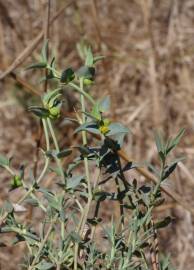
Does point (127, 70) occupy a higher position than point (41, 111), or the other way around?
point (127, 70)

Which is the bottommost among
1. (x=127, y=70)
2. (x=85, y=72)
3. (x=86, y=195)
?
(x=86, y=195)

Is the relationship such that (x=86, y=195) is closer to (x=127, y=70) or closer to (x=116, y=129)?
(x=116, y=129)

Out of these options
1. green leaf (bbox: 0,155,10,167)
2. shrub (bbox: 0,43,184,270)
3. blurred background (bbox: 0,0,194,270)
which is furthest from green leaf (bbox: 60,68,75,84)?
blurred background (bbox: 0,0,194,270)

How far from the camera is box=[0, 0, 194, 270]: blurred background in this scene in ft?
8.48

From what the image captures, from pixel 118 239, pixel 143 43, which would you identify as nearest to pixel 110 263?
pixel 118 239

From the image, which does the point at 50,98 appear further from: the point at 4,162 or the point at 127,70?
the point at 127,70

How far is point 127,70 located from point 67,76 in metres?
2.20

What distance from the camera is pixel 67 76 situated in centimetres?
72

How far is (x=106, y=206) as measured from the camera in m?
2.48

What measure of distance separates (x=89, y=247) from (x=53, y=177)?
1.47 metres

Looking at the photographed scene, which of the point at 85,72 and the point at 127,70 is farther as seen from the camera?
the point at 127,70

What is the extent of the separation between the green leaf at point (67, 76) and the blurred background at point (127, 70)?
1.71 meters

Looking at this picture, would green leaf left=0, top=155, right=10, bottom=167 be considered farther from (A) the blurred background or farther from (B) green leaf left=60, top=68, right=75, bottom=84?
(A) the blurred background

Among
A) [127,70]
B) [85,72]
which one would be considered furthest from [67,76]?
[127,70]
